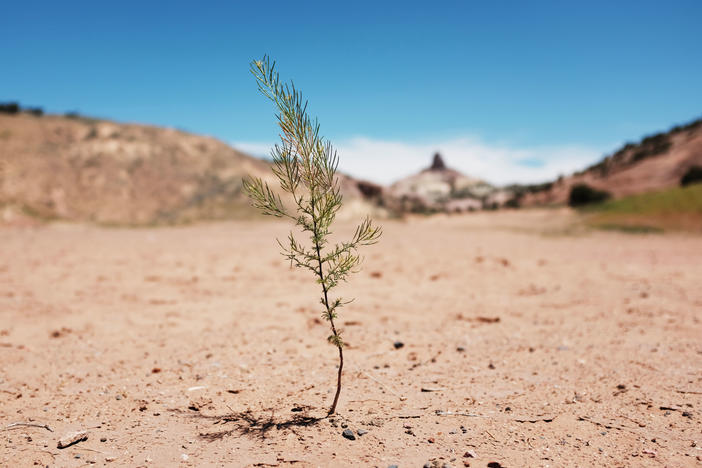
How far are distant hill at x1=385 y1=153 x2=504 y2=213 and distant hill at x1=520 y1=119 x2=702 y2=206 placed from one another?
7.45m

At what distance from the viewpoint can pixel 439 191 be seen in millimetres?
73000

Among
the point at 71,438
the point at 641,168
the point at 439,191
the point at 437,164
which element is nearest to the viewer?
the point at 71,438

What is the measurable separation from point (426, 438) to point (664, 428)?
7.07 ft

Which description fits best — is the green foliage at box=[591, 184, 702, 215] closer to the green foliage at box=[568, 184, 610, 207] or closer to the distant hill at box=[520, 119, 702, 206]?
the green foliage at box=[568, 184, 610, 207]

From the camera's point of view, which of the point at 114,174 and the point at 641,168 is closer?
the point at 114,174

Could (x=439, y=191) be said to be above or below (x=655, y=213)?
above

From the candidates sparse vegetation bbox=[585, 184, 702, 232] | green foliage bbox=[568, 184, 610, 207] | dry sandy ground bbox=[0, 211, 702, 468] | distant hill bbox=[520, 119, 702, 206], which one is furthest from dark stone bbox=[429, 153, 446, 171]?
dry sandy ground bbox=[0, 211, 702, 468]

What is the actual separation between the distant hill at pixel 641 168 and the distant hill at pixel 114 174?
21508 millimetres

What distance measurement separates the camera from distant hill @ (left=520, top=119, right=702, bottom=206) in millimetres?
36719

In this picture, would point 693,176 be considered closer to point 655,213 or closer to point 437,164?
point 655,213

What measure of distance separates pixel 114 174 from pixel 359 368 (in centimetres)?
3146

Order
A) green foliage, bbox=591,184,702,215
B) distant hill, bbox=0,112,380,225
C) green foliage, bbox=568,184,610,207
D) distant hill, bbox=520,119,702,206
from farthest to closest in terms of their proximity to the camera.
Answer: distant hill, bbox=520,119,702,206
green foliage, bbox=568,184,610,207
distant hill, bbox=0,112,380,225
green foliage, bbox=591,184,702,215

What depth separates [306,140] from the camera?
12.8 feet

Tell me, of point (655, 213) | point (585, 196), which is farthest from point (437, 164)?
point (655, 213)
